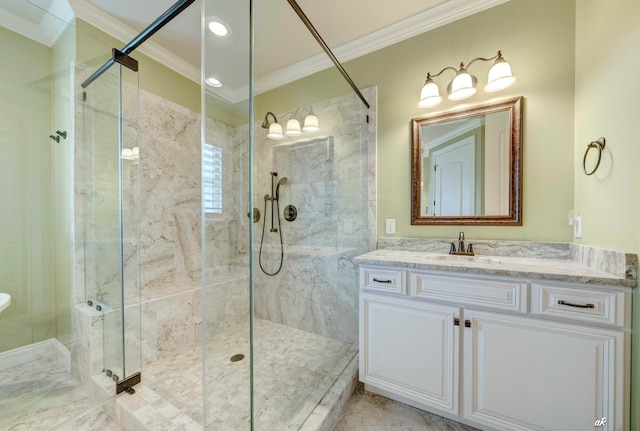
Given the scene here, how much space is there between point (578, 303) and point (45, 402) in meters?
3.02

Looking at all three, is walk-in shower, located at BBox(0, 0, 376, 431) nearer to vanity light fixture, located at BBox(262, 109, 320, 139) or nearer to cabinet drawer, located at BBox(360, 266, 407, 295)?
vanity light fixture, located at BBox(262, 109, 320, 139)

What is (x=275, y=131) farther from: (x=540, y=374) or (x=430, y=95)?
(x=540, y=374)

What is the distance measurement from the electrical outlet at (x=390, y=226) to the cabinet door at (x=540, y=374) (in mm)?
812

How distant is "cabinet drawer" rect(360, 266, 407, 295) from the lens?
1.37 metres

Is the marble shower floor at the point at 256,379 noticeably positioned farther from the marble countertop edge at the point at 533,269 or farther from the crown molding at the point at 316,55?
the crown molding at the point at 316,55

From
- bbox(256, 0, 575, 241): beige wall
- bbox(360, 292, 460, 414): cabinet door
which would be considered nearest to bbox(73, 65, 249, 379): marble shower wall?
bbox(360, 292, 460, 414): cabinet door

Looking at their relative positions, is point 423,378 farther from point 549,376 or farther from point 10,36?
point 10,36

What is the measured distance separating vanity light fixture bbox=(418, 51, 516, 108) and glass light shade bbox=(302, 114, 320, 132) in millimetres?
843

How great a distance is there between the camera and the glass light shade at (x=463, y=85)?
1.51m

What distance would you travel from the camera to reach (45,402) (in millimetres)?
1470

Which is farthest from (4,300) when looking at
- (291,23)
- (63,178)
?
(291,23)

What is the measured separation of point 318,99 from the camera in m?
2.09

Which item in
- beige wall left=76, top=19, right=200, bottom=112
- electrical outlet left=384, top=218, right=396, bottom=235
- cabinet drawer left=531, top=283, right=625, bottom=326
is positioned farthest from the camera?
electrical outlet left=384, top=218, right=396, bottom=235

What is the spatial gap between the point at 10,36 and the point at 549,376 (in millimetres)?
3997
